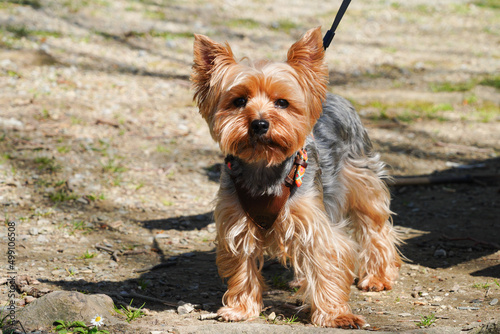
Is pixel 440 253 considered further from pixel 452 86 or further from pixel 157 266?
pixel 452 86

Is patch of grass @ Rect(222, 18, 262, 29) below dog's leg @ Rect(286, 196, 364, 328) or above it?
above

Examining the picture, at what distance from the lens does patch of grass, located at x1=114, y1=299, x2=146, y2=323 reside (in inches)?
158

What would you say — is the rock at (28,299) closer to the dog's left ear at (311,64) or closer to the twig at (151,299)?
the twig at (151,299)

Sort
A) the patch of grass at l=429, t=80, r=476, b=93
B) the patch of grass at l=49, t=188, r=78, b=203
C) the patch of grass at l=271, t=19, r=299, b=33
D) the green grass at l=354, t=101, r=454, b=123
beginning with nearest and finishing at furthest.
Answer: the patch of grass at l=49, t=188, r=78, b=203, the green grass at l=354, t=101, r=454, b=123, the patch of grass at l=429, t=80, r=476, b=93, the patch of grass at l=271, t=19, r=299, b=33

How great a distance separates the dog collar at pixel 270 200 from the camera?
407 centimetres

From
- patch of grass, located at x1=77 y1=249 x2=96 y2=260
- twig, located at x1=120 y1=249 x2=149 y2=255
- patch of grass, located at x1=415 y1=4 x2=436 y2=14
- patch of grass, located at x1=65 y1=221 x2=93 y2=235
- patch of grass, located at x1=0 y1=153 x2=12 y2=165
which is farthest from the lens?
patch of grass, located at x1=415 y1=4 x2=436 y2=14

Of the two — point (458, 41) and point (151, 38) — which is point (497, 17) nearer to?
point (458, 41)

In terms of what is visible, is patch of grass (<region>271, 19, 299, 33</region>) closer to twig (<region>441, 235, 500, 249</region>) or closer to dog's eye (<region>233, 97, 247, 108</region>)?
twig (<region>441, 235, 500, 249</region>)

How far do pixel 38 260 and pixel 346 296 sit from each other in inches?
111

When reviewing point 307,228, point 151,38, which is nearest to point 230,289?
point 307,228

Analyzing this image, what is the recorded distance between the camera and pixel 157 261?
5426mm

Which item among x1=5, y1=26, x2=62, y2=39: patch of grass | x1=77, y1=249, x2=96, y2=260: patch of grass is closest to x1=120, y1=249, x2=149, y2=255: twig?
x1=77, y1=249, x2=96, y2=260: patch of grass

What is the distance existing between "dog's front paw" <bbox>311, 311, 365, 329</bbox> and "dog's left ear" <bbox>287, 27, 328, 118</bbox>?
1.56m

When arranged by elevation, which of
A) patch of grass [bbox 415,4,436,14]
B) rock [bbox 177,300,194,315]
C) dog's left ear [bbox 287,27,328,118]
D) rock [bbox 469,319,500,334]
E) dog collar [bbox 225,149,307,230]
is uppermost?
patch of grass [bbox 415,4,436,14]
